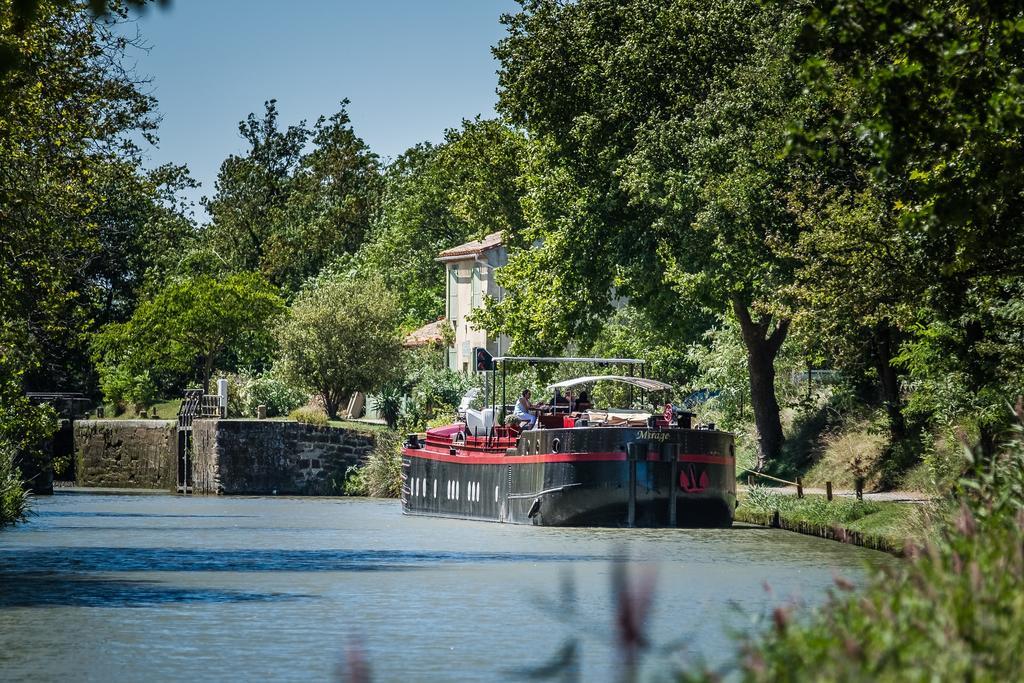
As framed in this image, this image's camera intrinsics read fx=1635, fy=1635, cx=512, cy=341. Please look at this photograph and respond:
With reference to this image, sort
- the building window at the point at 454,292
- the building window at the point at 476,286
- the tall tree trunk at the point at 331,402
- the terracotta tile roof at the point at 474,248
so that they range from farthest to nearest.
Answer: the building window at the point at 454,292 → the building window at the point at 476,286 → the terracotta tile roof at the point at 474,248 → the tall tree trunk at the point at 331,402

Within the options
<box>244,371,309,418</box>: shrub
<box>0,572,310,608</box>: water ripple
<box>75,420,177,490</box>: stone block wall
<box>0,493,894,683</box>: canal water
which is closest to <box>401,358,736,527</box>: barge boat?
<box>0,493,894,683</box>: canal water

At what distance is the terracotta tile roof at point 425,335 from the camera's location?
8681 cm

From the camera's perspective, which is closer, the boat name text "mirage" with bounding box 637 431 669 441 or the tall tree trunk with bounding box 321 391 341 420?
the boat name text "mirage" with bounding box 637 431 669 441

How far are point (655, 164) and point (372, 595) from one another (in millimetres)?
20239

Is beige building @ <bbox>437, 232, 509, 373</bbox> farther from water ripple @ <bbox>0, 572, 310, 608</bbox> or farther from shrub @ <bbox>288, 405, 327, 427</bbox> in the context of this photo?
water ripple @ <bbox>0, 572, 310, 608</bbox>

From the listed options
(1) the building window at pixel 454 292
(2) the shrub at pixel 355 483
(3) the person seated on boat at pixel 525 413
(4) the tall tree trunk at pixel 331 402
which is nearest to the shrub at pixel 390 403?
(4) the tall tree trunk at pixel 331 402

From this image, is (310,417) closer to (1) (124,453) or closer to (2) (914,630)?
(1) (124,453)

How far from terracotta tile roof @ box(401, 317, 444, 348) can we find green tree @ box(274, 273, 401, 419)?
1923cm

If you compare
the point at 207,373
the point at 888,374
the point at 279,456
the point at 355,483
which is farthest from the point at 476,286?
the point at 888,374

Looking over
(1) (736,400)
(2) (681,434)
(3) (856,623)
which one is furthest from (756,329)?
(3) (856,623)

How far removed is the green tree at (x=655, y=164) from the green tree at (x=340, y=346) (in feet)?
60.7

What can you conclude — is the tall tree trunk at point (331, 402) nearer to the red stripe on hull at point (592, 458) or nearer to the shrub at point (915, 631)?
the red stripe on hull at point (592, 458)

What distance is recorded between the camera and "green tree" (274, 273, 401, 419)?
65250 mm

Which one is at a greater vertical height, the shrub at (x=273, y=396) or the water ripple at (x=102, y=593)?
the shrub at (x=273, y=396)
